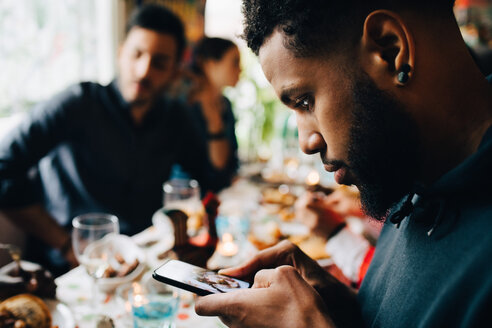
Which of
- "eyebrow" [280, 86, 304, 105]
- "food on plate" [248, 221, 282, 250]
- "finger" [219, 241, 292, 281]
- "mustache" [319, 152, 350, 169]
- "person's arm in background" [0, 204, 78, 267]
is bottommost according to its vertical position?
"person's arm in background" [0, 204, 78, 267]

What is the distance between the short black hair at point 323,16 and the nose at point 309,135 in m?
0.16

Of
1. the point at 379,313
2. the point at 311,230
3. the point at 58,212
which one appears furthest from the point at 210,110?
the point at 379,313

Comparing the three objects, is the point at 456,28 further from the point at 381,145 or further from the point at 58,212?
the point at 58,212

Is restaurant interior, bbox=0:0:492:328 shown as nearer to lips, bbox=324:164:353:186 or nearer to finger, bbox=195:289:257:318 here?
finger, bbox=195:289:257:318

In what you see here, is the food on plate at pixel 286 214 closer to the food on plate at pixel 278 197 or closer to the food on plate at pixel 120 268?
the food on plate at pixel 278 197

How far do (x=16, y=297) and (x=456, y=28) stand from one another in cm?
132

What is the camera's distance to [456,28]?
31.5 inches

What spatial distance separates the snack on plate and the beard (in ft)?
3.04

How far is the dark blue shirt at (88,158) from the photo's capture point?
2141mm

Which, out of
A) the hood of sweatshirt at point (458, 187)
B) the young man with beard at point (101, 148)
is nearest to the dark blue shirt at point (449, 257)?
the hood of sweatshirt at point (458, 187)

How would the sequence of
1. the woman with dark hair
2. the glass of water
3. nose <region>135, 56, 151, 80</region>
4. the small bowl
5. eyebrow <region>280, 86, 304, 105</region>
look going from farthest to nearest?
the woman with dark hair → nose <region>135, 56, 151, 80</region> → the small bowl → the glass of water → eyebrow <region>280, 86, 304, 105</region>

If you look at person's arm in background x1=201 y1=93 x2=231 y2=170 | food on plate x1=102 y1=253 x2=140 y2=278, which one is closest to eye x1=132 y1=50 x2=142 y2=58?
person's arm in background x1=201 y1=93 x2=231 y2=170

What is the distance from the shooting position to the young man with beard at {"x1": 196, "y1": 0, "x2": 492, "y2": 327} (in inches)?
28.7

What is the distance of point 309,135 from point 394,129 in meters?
0.20
